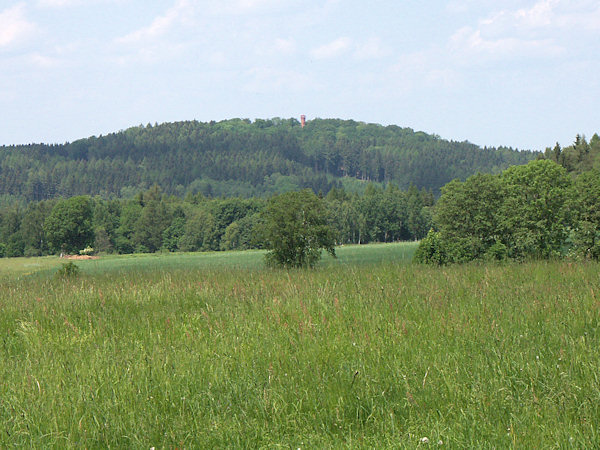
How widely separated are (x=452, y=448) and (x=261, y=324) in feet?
12.1

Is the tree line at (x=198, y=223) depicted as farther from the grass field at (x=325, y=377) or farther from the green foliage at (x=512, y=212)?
the grass field at (x=325, y=377)

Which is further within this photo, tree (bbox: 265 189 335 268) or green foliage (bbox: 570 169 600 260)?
tree (bbox: 265 189 335 268)

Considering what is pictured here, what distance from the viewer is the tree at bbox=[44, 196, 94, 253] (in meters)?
103

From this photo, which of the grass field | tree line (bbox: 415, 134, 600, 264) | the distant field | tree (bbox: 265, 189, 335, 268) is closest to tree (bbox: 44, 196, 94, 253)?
the distant field

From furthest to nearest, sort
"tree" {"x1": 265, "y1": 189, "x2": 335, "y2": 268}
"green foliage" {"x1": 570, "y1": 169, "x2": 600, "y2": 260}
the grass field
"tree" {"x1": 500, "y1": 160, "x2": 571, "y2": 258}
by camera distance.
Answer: "tree" {"x1": 500, "y1": 160, "x2": 571, "y2": 258} < "tree" {"x1": 265, "y1": 189, "x2": 335, "y2": 268} < "green foliage" {"x1": 570, "y1": 169, "x2": 600, "y2": 260} < the grass field

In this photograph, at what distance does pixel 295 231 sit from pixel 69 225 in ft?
293

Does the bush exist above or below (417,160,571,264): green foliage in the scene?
below

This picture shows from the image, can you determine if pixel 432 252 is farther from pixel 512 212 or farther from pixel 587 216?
pixel 587 216

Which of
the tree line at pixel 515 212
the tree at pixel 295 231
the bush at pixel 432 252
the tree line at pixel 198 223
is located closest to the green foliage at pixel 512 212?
the tree line at pixel 515 212

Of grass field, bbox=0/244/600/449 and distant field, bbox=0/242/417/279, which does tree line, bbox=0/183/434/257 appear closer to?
distant field, bbox=0/242/417/279

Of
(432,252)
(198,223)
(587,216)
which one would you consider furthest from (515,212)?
(198,223)

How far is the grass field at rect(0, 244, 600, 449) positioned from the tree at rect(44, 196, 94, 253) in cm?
10425

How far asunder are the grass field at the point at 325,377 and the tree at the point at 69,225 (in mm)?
104253

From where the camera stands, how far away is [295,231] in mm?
25891
